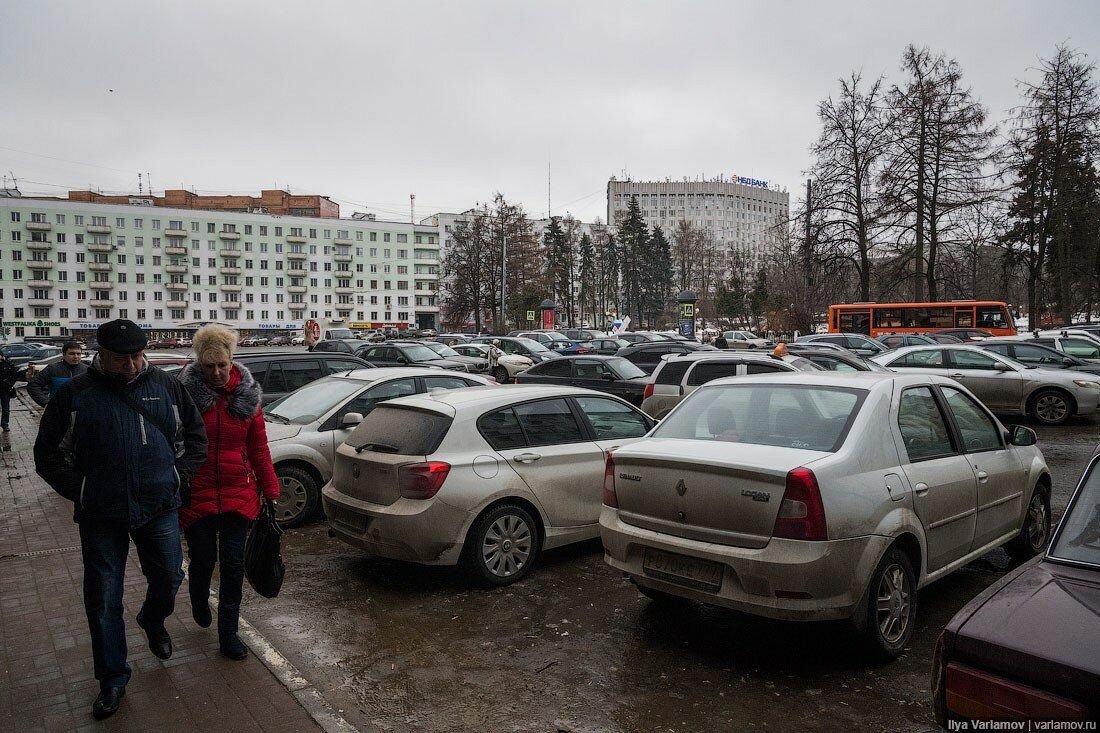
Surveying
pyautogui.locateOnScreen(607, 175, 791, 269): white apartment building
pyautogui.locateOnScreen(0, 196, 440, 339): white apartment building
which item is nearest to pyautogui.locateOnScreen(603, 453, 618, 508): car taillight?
pyautogui.locateOnScreen(0, 196, 440, 339): white apartment building

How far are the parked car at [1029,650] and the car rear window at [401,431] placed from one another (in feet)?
12.6

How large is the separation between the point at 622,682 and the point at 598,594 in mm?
1397

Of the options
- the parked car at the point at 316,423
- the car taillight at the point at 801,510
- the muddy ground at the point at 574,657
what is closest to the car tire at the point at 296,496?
the parked car at the point at 316,423

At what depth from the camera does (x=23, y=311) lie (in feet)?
333

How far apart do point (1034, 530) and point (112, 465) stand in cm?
646

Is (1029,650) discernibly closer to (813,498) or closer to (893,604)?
(813,498)

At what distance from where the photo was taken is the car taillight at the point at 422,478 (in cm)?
542

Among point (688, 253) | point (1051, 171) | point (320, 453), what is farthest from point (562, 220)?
point (320, 453)

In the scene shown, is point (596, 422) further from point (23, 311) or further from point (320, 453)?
point (23, 311)

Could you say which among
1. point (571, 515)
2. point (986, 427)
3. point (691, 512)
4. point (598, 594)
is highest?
point (986, 427)

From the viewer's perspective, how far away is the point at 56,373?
1119 cm

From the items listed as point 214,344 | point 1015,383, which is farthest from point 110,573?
point 1015,383

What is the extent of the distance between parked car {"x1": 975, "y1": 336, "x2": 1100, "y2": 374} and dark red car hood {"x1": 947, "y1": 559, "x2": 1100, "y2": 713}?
15.1 metres

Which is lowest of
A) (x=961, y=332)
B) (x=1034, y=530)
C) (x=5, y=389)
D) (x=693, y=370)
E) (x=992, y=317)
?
(x=1034, y=530)
